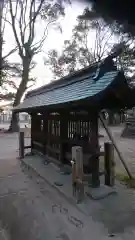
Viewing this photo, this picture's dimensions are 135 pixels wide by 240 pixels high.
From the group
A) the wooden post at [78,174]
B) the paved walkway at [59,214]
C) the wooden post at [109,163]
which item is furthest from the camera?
the wooden post at [109,163]

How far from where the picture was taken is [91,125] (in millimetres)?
5562

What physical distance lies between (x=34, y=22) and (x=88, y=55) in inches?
350

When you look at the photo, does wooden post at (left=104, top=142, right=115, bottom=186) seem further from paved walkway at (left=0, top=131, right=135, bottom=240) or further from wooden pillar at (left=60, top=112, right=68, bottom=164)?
wooden pillar at (left=60, top=112, right=68, bottom=164)

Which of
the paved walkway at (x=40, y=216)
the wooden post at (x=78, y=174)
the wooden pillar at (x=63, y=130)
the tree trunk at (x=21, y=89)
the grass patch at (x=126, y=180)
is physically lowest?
the paved walkway at (x=40, y=216)

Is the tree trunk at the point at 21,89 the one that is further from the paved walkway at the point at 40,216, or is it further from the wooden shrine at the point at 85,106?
the paved walkway at the point at 40,216

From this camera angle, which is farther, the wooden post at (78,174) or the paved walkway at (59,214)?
the wooden post at (78,174)

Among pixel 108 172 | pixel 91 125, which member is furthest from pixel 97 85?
pixel 108 172

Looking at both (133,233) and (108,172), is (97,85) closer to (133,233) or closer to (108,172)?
(108,172)

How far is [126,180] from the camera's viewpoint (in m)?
6.72

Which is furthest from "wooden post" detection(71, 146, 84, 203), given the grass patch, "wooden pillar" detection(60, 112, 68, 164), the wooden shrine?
"wooden pillar" detection(60, 112, 68, 164)

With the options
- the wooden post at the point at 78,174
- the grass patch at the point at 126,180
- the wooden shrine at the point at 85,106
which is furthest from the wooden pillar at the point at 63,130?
the wooden post at the point at 78,174

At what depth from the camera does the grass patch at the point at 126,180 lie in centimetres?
631

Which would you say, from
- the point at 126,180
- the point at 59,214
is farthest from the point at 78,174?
the point at 126,180

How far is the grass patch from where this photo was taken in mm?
6310
